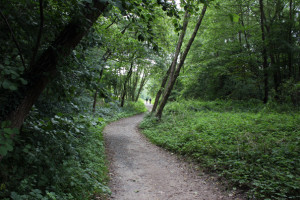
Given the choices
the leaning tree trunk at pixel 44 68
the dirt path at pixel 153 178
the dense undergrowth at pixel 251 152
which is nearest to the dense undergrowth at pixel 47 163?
the leaning tree trunk at pixel 44 68

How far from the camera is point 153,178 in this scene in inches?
205

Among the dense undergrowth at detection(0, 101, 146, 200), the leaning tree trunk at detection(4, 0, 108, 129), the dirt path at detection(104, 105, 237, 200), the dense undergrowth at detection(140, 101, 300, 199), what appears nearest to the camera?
the leaning tree trunk at detection(4, 0, 108, 129)

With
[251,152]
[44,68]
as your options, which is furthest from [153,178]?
[44,68]

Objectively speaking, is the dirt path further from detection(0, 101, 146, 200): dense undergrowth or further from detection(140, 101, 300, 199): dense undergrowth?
detection(0, 101, 146, 200): dense undergrowth

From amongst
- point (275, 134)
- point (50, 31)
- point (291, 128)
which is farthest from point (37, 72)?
point (291, 128)

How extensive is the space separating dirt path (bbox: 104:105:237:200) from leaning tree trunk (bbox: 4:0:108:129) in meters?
3.13

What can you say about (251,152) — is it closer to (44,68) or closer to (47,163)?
(47,163)

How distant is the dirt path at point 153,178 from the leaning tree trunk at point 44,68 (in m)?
3.13

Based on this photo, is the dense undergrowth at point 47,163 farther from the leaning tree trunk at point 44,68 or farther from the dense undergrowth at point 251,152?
the dense undergrowth at point 251,152

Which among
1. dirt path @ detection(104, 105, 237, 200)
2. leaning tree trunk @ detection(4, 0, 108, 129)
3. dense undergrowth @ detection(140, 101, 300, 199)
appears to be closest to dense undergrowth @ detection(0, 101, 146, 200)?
leaning tree trunk @ detection(4, 0, 108, 129)

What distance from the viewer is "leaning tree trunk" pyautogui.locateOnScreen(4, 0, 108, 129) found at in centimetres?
184

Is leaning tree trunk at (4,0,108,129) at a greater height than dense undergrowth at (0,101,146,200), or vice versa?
leaning tree trunk at (4,0,108,129)

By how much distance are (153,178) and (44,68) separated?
439 cm

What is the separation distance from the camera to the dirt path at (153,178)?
4309 mm
